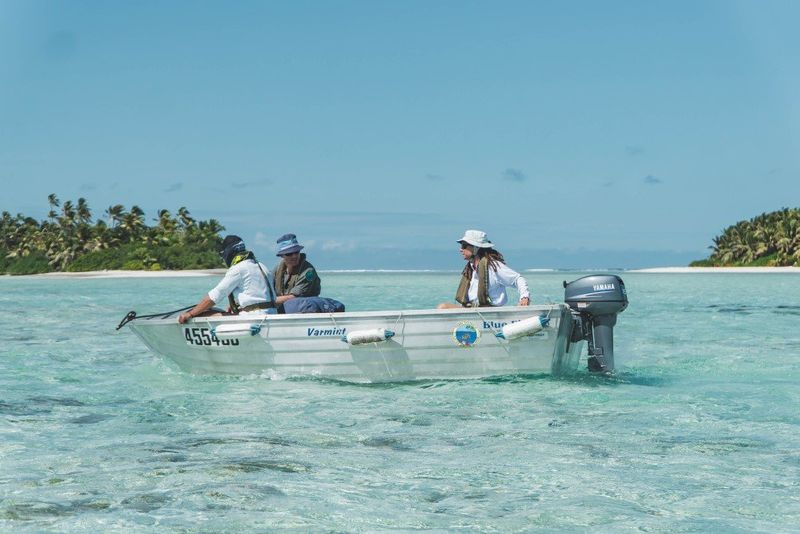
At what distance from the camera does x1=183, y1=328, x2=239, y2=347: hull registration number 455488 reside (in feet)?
38.8

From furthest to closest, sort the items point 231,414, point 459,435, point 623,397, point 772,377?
point 772,377 < point 623,397 < point 231,414 < point 459,435

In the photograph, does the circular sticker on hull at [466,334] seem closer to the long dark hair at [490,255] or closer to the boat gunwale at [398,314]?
the boat gunwale at [398,314]

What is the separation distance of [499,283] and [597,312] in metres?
1.28

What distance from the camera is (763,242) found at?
11156cm

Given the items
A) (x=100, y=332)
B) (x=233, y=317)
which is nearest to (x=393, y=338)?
(x=233, y=317)

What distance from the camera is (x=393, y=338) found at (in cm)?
1128

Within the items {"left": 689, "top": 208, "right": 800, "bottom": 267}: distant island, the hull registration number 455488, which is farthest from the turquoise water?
{"left": 689, "top": 208, "right": 800, "bottom": 267}: distant island

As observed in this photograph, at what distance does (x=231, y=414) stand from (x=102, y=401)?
7.48 ft

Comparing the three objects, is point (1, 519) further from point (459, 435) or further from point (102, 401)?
point (102, 401)

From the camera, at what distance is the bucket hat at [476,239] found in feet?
36.9

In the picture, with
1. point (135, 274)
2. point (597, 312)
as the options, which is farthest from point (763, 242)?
point (597, 312)

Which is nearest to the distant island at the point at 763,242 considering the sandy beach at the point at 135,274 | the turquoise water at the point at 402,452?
the sandy beach at the point at 135,274

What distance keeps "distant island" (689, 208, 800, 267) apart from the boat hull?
102m

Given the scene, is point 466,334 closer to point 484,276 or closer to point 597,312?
point 484,276
